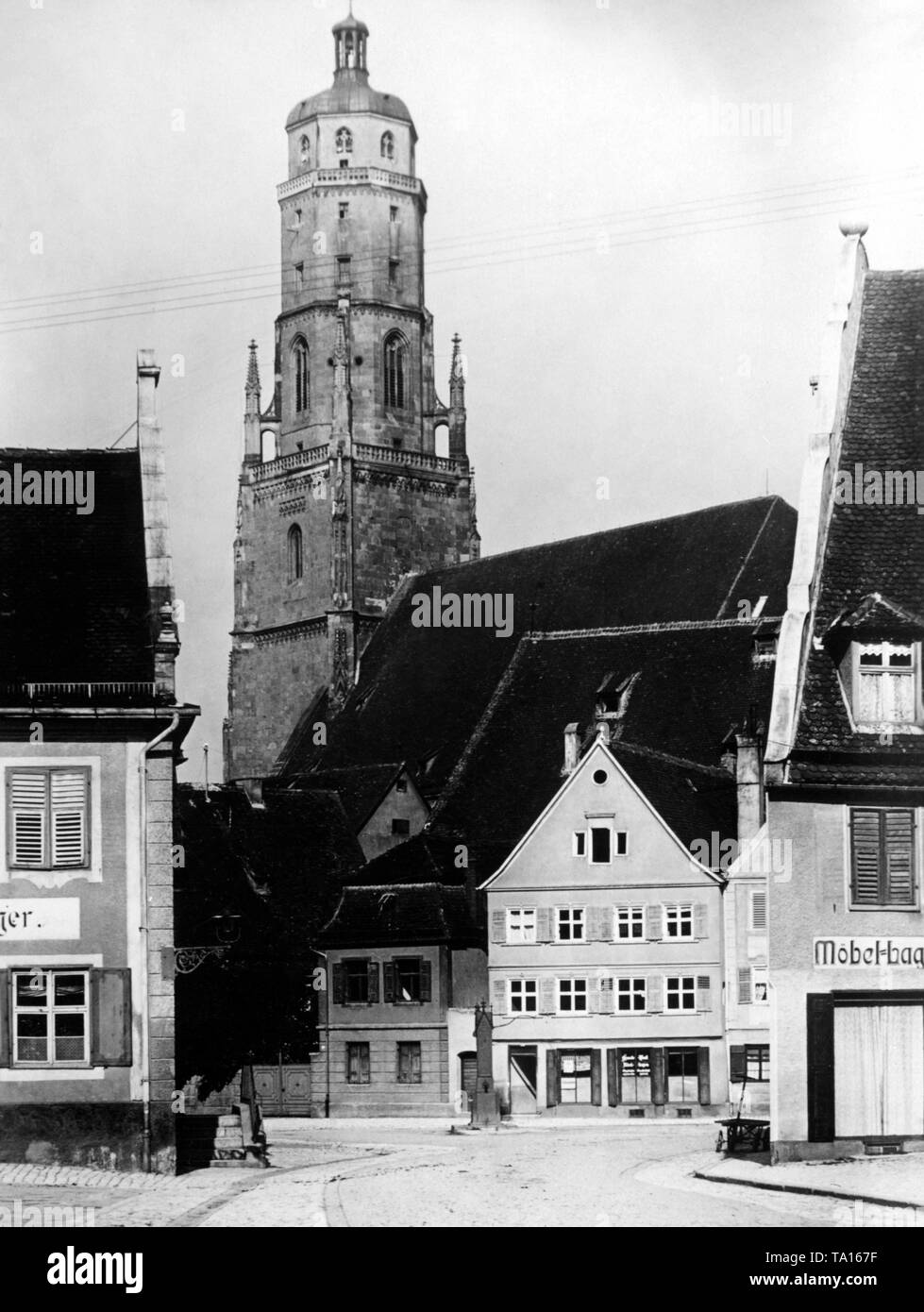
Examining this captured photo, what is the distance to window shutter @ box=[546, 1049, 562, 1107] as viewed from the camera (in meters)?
62.9

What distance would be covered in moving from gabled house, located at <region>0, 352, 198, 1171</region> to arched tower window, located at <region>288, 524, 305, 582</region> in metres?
76.1

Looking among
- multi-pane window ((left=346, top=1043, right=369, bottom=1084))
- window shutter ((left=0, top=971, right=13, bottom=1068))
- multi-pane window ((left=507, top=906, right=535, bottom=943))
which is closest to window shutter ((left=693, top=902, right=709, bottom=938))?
multi-pane window ((left=507, top=906, right=535, bottom=943))

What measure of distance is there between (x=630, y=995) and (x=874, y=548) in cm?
2851

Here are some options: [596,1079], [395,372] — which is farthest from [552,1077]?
[395,372]

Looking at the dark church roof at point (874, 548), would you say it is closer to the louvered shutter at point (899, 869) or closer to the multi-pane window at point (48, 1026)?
the louvered shutter at point (899, 869)

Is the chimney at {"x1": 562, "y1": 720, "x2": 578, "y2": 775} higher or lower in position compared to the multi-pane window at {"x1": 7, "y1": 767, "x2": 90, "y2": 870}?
higher

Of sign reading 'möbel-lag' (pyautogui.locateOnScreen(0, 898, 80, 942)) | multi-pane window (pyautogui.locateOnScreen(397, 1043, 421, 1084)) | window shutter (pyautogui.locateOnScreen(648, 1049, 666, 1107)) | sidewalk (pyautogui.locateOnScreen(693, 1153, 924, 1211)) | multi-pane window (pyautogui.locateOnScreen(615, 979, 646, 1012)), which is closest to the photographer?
sidewalk (pyautogui.locateOnScreen(693, 1153, 924, 1211))

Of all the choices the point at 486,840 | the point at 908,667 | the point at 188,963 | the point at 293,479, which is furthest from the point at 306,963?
the point at 293,479

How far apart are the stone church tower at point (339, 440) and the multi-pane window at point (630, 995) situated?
156ft

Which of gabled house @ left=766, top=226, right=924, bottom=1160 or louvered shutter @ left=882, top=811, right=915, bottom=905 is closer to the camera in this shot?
gabled house @ left=766, top=226, right=924, bottom=1160

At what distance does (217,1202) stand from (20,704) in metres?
8.24

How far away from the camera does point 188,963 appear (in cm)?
4916

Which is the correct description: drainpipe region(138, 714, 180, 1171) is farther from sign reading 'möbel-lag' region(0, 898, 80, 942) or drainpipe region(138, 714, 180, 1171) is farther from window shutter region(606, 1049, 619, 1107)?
window shutter region(606, 1049, 619, 1107)

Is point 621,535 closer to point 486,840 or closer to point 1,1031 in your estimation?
point 486,840
